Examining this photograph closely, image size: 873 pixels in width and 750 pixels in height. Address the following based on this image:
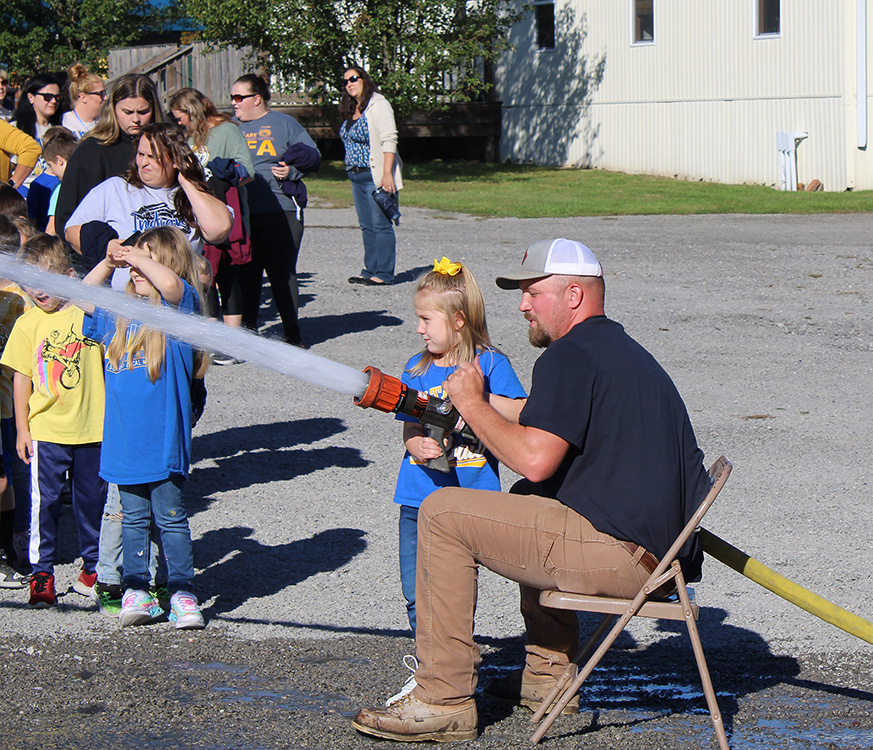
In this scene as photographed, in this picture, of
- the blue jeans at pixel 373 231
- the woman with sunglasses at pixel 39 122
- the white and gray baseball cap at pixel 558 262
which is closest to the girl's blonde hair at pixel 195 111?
the woman with sunglasses at pixel 39 122

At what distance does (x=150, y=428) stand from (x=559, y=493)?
1.82m

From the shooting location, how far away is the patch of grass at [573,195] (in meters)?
19.0

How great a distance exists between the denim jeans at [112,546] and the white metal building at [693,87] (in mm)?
19350

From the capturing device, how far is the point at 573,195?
21.5m

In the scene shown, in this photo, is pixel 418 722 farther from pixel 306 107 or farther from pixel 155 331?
pixel 306 107

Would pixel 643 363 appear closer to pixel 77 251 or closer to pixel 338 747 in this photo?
pixel 338 747

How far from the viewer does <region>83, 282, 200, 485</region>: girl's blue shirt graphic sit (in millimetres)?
4750

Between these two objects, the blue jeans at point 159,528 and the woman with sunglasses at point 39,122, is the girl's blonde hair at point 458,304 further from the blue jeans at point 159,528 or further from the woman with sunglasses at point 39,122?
the woman with sunglasses at point 39,122

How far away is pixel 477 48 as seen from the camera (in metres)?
24.4

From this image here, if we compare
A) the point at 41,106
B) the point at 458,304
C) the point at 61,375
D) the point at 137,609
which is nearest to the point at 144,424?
the point at 61,375

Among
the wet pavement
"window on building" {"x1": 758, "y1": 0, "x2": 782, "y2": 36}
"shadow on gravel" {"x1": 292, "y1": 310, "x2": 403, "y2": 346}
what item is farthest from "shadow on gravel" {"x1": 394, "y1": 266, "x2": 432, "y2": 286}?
"window on building" {"x1": 758, "y1": 0, "x2": 782, "y2": 36}

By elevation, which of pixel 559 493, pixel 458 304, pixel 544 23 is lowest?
pixel 559 493

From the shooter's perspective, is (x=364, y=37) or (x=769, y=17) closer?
(x=769, y=17)

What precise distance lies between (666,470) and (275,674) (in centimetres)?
169
